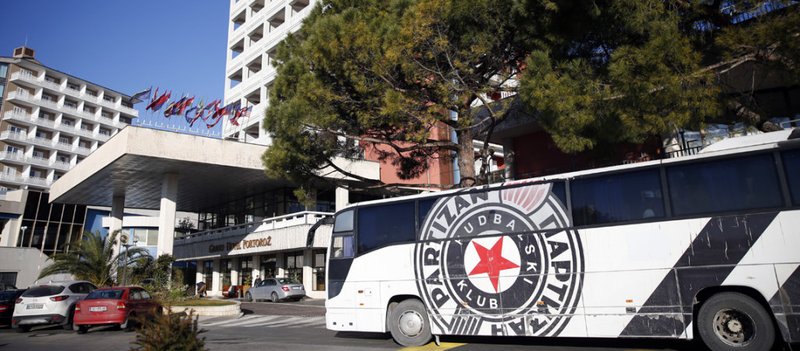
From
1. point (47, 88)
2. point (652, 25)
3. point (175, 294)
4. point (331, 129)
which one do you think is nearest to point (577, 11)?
point (652, 25)

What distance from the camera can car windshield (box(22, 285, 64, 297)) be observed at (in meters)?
15.9

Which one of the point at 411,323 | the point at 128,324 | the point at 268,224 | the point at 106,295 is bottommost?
the point at 128,324

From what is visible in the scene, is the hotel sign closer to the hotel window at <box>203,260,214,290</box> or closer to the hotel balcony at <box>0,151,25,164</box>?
the hotel window at <box>203,260,214,290</box>

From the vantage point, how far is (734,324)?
801cm

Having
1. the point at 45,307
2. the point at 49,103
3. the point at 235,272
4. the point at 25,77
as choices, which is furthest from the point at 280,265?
the point at 25,77

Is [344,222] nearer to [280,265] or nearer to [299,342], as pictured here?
[299,342]

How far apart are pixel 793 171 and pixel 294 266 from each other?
29175mm

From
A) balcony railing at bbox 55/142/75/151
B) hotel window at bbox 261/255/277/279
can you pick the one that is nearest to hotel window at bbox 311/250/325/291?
hotel window at bbox 261/255/277/279

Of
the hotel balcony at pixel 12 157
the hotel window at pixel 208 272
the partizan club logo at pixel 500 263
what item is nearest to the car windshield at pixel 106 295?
the partizan club logo at pixel 500 263

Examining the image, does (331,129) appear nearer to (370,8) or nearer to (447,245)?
(370,8)

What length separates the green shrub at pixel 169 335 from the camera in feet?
18.1

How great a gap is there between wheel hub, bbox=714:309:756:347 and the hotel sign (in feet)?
92.1

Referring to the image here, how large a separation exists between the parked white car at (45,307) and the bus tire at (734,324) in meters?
16.7

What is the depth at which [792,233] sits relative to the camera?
25.2 feet
